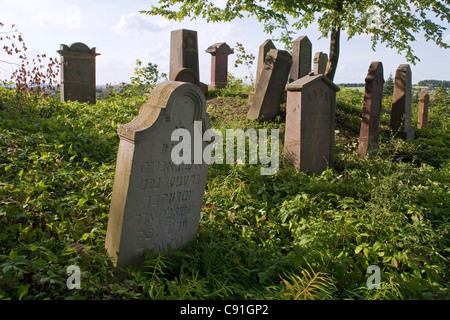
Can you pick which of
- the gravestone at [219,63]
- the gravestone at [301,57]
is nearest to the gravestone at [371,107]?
the gravestone at [301,57]

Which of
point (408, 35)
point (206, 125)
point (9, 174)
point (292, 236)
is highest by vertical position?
point (408, 35)

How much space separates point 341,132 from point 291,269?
252 inches

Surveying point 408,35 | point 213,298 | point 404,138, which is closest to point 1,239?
point 213,298

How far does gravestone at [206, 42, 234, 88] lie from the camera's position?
14.4 m

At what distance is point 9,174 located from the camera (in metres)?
4.21

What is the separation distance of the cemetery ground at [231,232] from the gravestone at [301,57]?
640 centimetres

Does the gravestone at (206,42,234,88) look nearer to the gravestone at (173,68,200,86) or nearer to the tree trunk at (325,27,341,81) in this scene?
the tree trunk at (325,27,341,81)

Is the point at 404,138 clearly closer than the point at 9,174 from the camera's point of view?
No

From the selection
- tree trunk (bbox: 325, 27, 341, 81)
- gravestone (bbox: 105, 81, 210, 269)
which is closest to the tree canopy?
tree trunk (bbox: 325, 27, 341, 81)

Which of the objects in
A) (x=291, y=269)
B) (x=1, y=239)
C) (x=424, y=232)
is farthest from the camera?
(x=424, y=232)

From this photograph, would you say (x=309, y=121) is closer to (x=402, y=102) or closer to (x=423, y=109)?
(x=402, y=102)

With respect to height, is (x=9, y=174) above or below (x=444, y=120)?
below

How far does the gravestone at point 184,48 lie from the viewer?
402 inches
